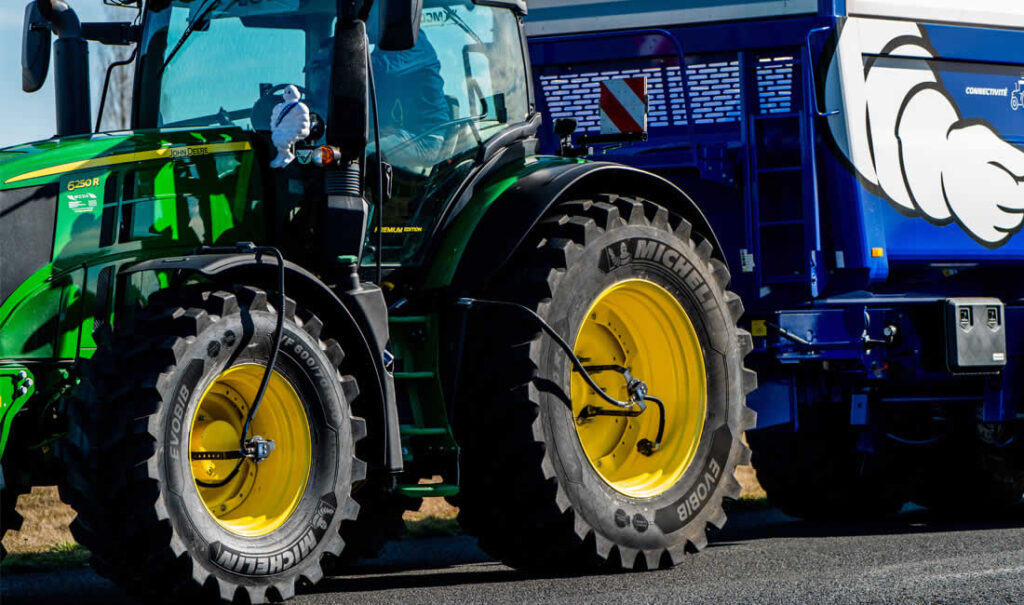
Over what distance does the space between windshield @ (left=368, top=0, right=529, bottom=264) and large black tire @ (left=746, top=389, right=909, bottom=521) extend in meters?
3.48

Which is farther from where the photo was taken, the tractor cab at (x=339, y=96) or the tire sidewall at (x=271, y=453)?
the tractor cab at (x=339, y=96)

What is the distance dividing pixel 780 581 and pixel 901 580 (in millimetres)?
473

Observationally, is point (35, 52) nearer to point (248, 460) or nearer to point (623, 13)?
point (248, 460)

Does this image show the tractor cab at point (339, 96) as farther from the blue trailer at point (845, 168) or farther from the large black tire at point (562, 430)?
the blue trailer at point (845, 168)

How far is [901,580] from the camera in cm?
581

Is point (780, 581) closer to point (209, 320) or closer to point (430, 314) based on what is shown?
point (430, 314)

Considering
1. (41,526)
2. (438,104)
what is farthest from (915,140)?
(41,526)

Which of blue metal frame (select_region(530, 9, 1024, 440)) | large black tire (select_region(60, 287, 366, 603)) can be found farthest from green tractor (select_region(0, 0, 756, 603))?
blue metal frame (select_region(530, 9, 1024, 440))

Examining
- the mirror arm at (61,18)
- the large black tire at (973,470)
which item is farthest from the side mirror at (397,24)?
the large black tire at (973,470)

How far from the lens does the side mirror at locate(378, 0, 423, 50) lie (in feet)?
17.4

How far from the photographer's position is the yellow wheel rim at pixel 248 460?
525 cm

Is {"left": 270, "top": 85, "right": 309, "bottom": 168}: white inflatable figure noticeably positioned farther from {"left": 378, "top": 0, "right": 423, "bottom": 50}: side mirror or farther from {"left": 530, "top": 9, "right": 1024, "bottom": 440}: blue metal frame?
{"left": 530, "top": 9, "right": 1024, "bottom": 440}: blue metal frame

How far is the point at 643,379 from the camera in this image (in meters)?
6.80

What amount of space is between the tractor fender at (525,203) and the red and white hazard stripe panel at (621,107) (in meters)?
0.92
